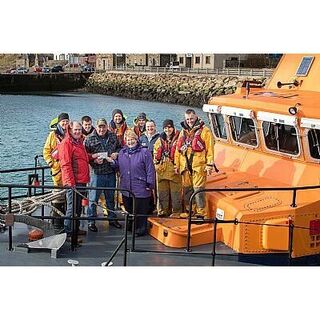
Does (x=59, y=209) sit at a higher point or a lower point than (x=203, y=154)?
lower

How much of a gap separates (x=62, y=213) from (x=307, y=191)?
2.32m

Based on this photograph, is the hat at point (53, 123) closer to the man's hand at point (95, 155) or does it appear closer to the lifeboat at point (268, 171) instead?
the man's hand at point (95, 155)

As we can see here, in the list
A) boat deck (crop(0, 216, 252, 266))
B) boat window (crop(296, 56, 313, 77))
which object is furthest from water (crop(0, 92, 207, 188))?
boat window (crop(296, 56, 313, 77))

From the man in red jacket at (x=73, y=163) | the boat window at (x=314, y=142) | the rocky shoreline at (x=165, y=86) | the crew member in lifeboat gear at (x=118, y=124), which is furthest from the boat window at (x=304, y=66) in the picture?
the man in red jacket at (x=73, y=163)

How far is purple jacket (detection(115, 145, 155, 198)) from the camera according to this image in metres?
5.03

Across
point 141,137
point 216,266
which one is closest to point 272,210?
point 216,266

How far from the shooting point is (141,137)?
5.73 metres

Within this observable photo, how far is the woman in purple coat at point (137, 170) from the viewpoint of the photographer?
16.5 ft

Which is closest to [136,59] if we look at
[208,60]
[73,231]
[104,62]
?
[104,62]

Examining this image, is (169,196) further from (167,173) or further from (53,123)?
(53,123)

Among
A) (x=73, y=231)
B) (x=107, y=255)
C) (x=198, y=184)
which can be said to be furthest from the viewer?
(x=198, y=184)

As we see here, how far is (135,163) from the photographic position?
198 inches

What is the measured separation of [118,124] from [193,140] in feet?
3.20

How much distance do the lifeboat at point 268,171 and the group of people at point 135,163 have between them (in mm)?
285
